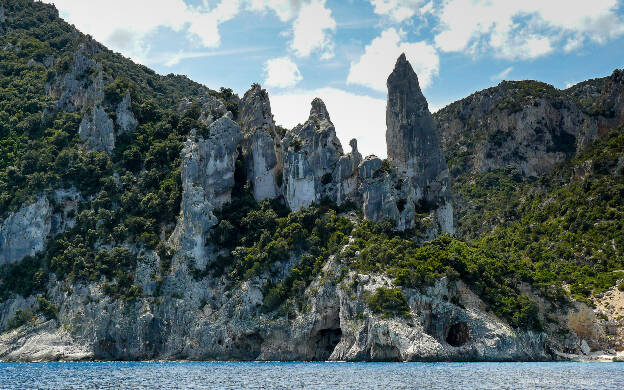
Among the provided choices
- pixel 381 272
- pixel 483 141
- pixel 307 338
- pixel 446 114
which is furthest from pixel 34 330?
pixel 446 114

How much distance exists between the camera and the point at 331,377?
5100 centimetres

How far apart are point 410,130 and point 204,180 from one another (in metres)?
27.7

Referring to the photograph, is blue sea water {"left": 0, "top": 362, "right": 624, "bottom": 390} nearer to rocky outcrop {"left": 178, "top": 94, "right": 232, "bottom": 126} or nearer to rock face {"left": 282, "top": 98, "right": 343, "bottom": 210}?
rock face {"left": 282, "top": 98, "right": 343, "bottom": 210}

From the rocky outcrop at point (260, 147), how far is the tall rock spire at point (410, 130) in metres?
15.9

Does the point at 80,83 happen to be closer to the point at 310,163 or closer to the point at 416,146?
the point at 310,163

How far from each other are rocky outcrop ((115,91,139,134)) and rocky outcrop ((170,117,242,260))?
13165 millimetres

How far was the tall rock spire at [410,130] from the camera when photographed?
91250 millimetres

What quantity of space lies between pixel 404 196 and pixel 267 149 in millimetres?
20892

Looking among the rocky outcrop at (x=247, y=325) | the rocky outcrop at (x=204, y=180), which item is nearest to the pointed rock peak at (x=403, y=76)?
the rocky outcrop at (x=204, y=180)

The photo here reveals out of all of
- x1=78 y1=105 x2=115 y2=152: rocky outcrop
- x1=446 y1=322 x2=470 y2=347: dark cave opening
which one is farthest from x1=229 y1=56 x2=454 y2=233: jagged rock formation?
x1=78 y1=105 x2=115 y2=152: rocky outcrop

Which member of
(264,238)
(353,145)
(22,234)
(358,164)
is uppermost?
(353,145)

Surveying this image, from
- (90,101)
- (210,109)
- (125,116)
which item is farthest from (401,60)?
(90,101)

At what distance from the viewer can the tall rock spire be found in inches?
3593

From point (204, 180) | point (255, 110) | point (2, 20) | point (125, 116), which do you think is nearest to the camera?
point (204, 180)
